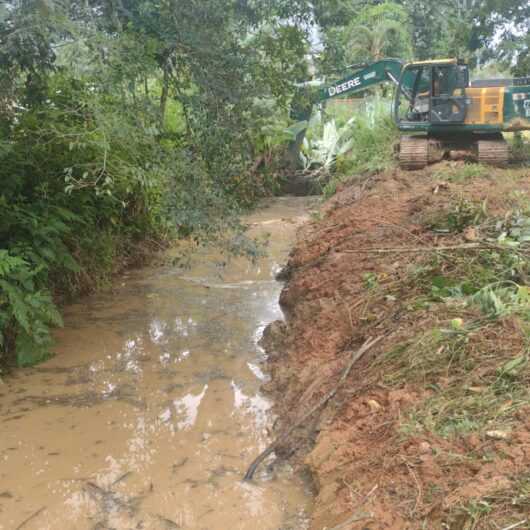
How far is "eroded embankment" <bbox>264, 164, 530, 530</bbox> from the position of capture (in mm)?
2980

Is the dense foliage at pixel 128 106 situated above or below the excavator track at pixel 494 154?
above

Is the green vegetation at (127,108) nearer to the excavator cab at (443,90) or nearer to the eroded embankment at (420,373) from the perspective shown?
the eroded embankment at (420,373)

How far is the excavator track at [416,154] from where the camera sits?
11.4 metres

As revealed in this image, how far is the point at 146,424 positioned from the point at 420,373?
7.53 feet

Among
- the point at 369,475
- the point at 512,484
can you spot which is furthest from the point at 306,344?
the point at 512,484

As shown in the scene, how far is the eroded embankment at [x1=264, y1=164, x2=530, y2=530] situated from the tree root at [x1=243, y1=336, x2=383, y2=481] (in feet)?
0.15

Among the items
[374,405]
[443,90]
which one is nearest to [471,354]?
[374,405]

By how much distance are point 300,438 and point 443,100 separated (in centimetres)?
871

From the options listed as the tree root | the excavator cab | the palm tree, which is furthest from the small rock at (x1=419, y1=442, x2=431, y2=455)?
the palm tree

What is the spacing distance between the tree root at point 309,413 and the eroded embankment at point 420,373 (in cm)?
4

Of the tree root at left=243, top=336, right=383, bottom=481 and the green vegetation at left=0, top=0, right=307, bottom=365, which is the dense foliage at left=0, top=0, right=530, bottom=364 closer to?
the green vegetation at left=0, top=0, right=307, bottom=365

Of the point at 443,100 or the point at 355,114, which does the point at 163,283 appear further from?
the point at 355,114

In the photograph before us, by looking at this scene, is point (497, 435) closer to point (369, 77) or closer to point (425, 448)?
point (425, 448)

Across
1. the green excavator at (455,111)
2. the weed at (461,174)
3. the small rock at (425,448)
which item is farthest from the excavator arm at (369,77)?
the small rock at (425,448)
